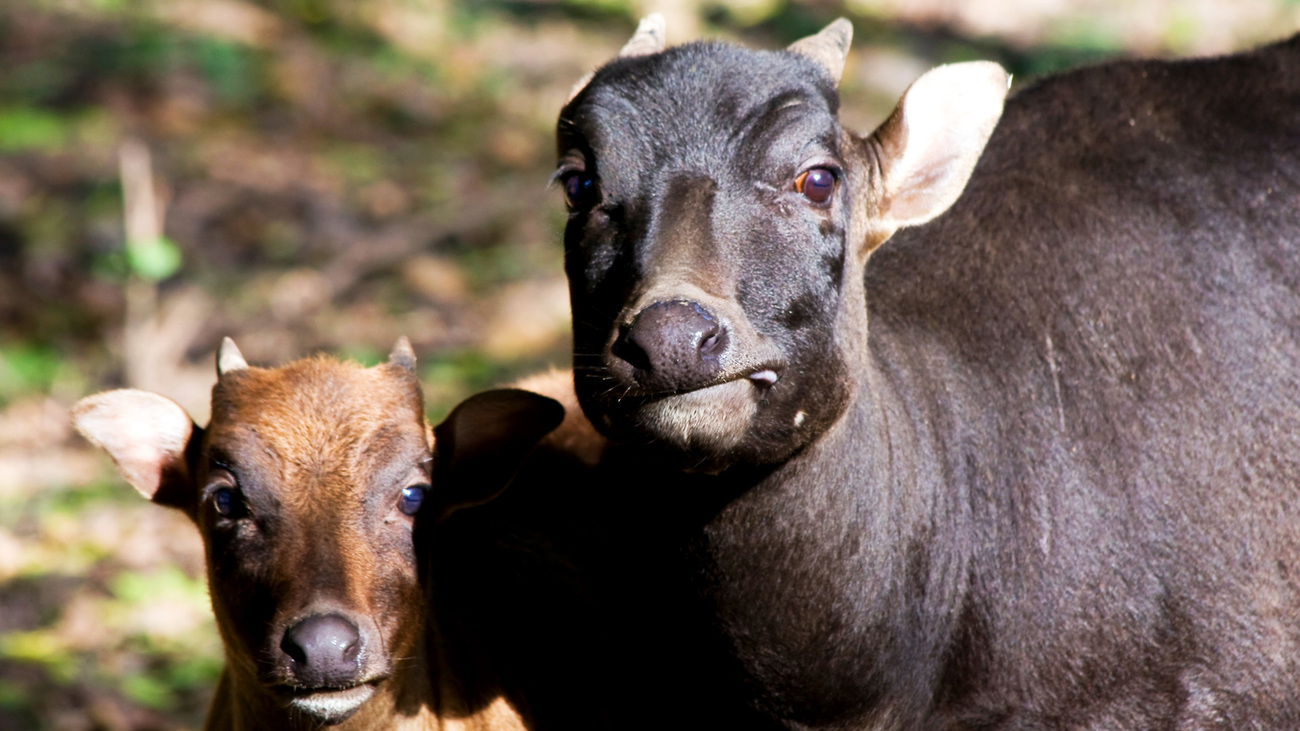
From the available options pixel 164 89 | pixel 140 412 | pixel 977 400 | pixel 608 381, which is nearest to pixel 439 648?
pixel 140 412

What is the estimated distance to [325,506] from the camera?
4.61 metres

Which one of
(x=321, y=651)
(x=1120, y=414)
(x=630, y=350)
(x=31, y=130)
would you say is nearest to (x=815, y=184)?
(x=630, y=350)

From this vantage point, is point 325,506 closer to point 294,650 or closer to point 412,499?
point 412,499

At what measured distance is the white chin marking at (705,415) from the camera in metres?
3.97

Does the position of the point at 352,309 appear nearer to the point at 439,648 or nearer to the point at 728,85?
the point at 439,648

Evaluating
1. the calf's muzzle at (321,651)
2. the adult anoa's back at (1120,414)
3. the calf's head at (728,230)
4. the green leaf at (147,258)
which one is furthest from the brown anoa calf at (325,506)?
the green leaf at (147,258)

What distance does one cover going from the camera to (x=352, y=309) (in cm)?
1042

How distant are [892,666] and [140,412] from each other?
2.65 meters

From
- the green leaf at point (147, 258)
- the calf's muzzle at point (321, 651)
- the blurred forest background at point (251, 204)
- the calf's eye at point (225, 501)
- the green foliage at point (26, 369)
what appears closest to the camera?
the calf's muzzle at point (321, 651)

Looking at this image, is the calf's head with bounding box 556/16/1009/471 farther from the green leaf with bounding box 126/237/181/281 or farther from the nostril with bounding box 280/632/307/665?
the green leaf with bounding box 126/237/181/281

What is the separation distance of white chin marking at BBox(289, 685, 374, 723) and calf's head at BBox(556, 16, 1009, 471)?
1.09 meters

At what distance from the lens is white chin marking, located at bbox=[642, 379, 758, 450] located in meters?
3.97

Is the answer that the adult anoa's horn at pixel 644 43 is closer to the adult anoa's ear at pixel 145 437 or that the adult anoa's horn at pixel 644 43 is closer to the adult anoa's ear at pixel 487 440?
the adult anoa's ear at pixel 487 440

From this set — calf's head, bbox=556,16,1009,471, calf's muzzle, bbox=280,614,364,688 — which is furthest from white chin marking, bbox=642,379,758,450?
calf's muzzle, bbox=280,614,364,688
